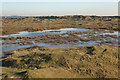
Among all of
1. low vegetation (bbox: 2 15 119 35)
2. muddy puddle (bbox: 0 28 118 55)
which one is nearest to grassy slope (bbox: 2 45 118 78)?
muddy puddle (bbox: 0 28 118 55)

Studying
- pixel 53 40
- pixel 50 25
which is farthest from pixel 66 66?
pixel 50 25

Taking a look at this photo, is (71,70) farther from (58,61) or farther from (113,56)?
(113,56)

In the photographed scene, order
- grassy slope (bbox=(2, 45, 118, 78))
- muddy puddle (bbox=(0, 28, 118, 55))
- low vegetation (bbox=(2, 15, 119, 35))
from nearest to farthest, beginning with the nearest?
grassy slope (bbox=(2, 45, 118, 78)) → muddy puddle (bbox=(0, 28, 118, 55)) → low vegetation (bbox=(2, 15, 119, 35))

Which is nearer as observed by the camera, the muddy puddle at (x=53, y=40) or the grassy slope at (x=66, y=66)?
the grassy slope at (x=66, y=66)

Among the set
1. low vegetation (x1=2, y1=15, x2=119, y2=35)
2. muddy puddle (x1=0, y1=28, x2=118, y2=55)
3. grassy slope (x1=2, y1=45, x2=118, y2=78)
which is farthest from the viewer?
low vegetation (x1=2, y1=15, x2=119, y2=35)

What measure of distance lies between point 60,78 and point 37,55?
5.26m

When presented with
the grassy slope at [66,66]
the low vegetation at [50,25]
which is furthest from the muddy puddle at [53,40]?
the low vegetation at [50,25]

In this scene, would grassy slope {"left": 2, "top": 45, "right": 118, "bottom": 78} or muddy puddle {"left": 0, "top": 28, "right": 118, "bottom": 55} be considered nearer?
grassy slope {"left": 2, "top": 45, "right": 118, "bottom": 78}

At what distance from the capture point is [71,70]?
10.9 meters

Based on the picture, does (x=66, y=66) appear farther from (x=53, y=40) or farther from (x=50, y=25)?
(x=50, y=25)

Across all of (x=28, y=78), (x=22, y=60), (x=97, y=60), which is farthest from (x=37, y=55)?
(x=97, y=60)

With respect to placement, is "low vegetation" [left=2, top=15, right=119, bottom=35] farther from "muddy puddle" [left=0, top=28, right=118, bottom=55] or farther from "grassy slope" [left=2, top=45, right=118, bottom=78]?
"grassy slope" [left=2, top=45, right=118, bottom=78]

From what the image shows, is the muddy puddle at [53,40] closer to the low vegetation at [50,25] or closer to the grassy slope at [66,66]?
the grassy slope at [66,66]

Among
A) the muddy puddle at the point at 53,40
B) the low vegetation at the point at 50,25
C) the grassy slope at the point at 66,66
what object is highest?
the low vegetation at the point at 50,25
